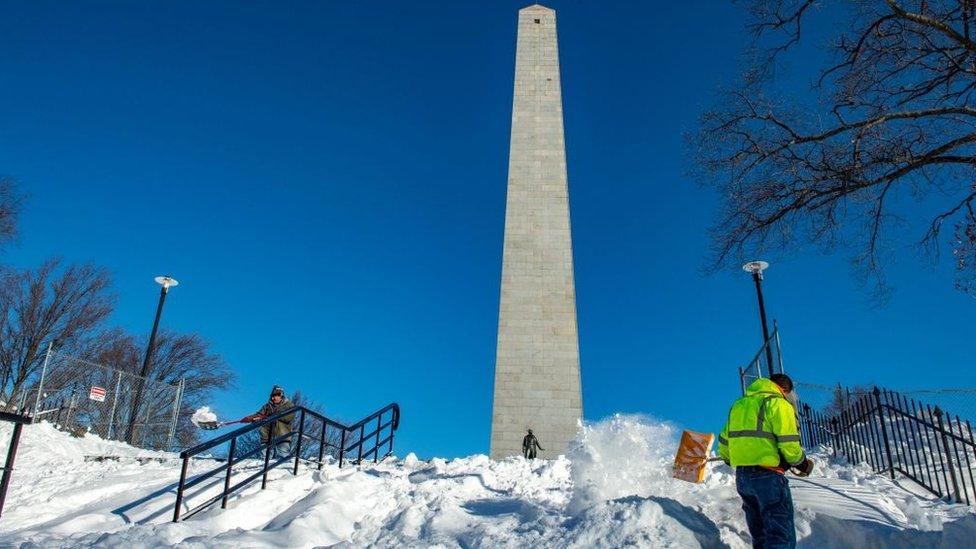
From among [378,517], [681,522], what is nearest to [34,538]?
[378,517]

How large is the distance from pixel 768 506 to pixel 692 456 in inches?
85.4

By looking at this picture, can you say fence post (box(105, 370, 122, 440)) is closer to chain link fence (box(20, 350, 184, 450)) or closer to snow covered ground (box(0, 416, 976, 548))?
chain link fence (box(20, 350, 184, 450))

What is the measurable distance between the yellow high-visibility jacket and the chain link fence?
12793 millimetres

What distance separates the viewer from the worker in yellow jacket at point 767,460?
478 cm

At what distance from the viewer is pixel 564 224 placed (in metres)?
Answer: 18.0

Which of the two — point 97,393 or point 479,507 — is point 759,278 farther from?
point 97,393

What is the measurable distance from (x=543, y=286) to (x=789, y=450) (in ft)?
41.0

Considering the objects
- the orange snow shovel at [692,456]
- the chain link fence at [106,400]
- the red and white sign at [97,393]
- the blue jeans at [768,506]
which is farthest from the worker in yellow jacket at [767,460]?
the red and white sign at [97,393]

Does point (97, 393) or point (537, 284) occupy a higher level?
point (537, 284)

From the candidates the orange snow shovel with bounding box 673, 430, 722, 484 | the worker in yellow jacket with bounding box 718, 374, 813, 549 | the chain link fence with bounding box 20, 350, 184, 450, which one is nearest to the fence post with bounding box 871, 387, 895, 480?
the orange snow shovel with bounding box 673, 430, 722, 484

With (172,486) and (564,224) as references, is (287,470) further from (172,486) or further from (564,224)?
(564,224)

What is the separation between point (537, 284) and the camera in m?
17.2

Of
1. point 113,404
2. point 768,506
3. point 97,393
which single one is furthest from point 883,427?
point 113,404

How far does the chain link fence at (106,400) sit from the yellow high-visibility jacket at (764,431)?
504 inches
